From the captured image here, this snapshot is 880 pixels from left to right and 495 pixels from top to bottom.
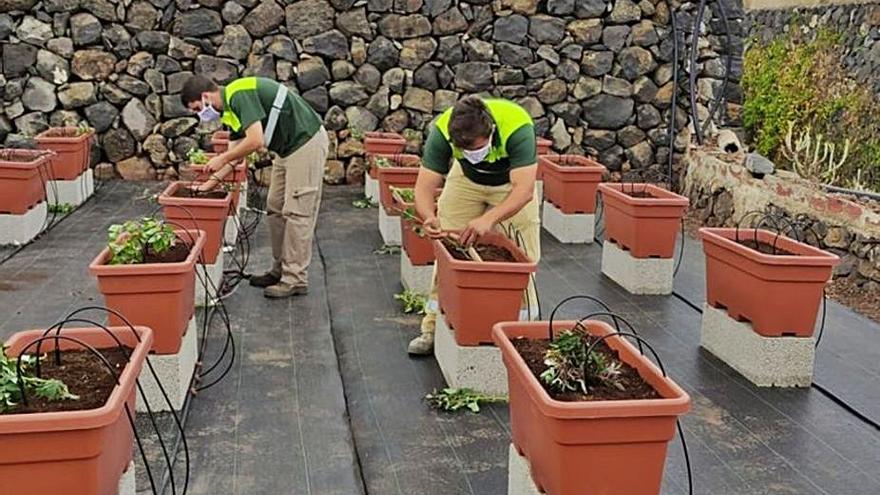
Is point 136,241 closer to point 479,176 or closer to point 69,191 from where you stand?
point 479,176

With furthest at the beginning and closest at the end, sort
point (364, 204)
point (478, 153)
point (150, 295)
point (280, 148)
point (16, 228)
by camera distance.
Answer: point (364, 204) < point (16, 228) < point (280, 148) < point (478, 153) < point (150, 295)

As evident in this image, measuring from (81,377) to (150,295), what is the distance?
0.91 metres

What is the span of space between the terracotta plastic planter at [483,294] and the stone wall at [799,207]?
317 cm

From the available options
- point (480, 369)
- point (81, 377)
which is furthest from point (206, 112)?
point (81, 377)

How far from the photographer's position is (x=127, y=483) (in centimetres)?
247

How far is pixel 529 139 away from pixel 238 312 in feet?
6.09

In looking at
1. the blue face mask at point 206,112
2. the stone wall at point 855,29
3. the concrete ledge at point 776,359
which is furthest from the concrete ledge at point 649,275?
the stone wall at point 855,29

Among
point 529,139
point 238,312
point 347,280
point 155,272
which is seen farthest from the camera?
point 347,280

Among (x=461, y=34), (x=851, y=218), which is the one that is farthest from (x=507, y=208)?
(x=461, y=34)

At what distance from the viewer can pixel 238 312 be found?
15.3 feet

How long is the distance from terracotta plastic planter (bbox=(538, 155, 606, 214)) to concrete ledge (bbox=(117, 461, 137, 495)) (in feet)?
14.3

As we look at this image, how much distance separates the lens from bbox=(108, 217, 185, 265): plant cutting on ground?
3.58 meters

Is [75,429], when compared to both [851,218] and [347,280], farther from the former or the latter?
[851,218]

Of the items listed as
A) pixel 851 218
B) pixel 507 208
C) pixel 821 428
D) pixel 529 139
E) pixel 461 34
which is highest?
pixel 461 34
